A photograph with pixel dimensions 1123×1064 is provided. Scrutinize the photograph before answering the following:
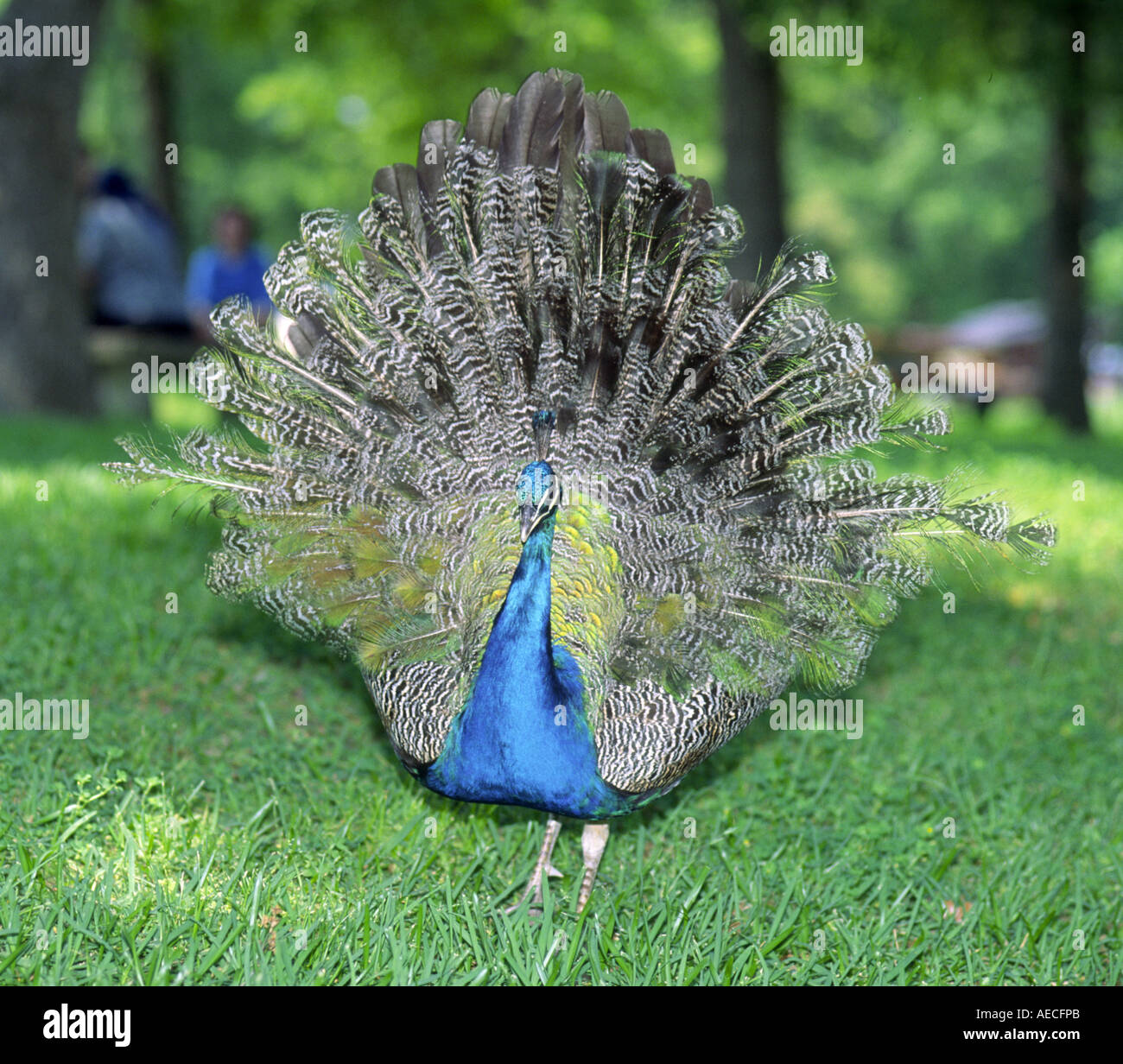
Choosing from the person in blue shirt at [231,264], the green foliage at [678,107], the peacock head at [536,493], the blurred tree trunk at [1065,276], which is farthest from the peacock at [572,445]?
the blurred tree trunk at [1065,276]

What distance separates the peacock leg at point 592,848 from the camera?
12.6 ft

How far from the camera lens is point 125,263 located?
1286cm

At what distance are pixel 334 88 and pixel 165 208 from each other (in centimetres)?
430

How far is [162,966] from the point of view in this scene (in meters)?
3.11

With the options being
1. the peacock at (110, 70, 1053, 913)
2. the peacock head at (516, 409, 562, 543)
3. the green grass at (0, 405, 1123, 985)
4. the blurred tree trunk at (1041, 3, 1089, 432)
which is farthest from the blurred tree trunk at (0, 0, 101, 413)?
the blurred tree trunk at (1041, 3, 1089, 432)

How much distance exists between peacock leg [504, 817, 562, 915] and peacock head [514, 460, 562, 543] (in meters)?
1.26

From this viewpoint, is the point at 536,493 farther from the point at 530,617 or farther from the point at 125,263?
the point at 125,263

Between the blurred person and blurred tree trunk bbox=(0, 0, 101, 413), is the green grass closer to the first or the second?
blurred tree trunk bbox=(0, 0, 101, 413)

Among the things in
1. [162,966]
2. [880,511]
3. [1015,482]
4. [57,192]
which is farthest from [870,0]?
[162,966]

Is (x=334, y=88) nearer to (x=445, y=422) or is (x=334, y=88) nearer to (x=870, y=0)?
(x=870, y=0)

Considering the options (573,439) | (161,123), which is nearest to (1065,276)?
(161,123)

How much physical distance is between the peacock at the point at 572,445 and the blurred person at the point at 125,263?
30.5 feet

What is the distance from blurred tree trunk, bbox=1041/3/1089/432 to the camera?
606 inches

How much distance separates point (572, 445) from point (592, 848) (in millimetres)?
1390
